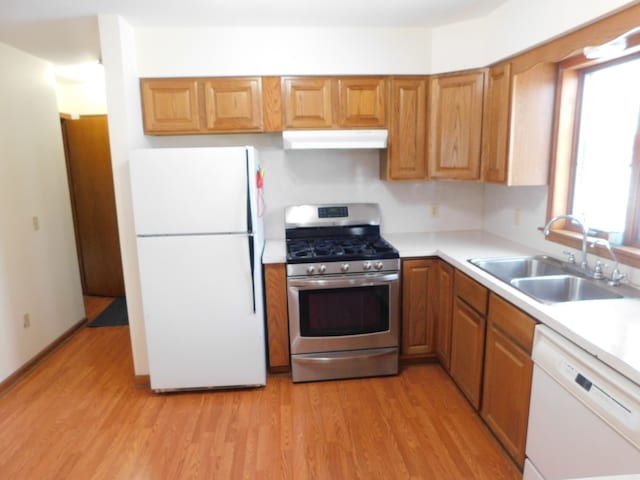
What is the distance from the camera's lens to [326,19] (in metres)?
2.56

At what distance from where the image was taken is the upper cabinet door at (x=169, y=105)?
2.68 m

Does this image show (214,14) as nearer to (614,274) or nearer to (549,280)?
(549,280)

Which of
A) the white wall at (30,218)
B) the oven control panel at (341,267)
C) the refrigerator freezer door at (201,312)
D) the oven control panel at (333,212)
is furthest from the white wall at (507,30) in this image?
the white wall at (30,218)

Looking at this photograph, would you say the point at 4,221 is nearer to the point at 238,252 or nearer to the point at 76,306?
the point at 76,306

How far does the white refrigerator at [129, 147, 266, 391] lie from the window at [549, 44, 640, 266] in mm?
1889

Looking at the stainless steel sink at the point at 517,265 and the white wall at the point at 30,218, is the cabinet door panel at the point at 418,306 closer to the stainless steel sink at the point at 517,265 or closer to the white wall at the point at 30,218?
the stainless steel sink at the point at 517,265

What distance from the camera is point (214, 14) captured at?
242 cm

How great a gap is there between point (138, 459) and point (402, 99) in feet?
8.90

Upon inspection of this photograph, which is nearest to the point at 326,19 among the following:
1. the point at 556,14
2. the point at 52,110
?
the point at 556,14

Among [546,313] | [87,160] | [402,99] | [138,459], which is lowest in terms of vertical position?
[138,459]

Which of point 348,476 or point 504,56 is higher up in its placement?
point 504,56

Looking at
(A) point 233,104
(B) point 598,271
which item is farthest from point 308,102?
(B) point 598,271

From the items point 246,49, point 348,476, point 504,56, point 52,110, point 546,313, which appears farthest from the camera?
point 52,110

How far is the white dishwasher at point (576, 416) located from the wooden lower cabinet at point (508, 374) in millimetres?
67
